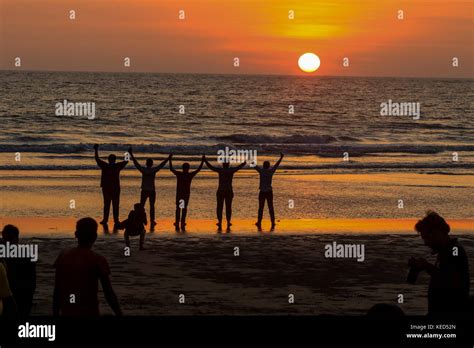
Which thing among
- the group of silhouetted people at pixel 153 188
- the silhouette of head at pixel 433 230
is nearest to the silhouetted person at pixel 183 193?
the group of silhouetted people at pixel 153 188

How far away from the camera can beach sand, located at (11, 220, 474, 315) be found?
14.4m

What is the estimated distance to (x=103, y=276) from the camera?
339 inches

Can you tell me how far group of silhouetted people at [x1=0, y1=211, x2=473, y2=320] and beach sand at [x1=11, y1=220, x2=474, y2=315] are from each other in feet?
14.3

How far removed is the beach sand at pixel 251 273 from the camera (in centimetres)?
1436

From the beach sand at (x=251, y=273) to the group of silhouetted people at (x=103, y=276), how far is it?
4.35 metres

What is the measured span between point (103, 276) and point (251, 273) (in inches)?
341

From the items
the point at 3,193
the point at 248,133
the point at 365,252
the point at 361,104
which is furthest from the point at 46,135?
the point at 361,104

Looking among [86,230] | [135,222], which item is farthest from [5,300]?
[135,222]

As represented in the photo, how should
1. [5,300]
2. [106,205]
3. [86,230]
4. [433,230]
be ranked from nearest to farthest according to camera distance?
[433,230], [86,230], [5,300], [106,205]

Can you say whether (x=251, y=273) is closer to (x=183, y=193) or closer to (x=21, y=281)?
(x=183, y=193)

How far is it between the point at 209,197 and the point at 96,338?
22.4m

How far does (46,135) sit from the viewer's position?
6481 centimetres

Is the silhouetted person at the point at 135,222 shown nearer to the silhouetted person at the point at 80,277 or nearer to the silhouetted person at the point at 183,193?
the silhouetted person at the point at 183,193

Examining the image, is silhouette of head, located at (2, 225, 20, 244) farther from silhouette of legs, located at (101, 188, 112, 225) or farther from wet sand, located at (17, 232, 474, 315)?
silhouette of legs, located at (101, 188, 112, 225)
